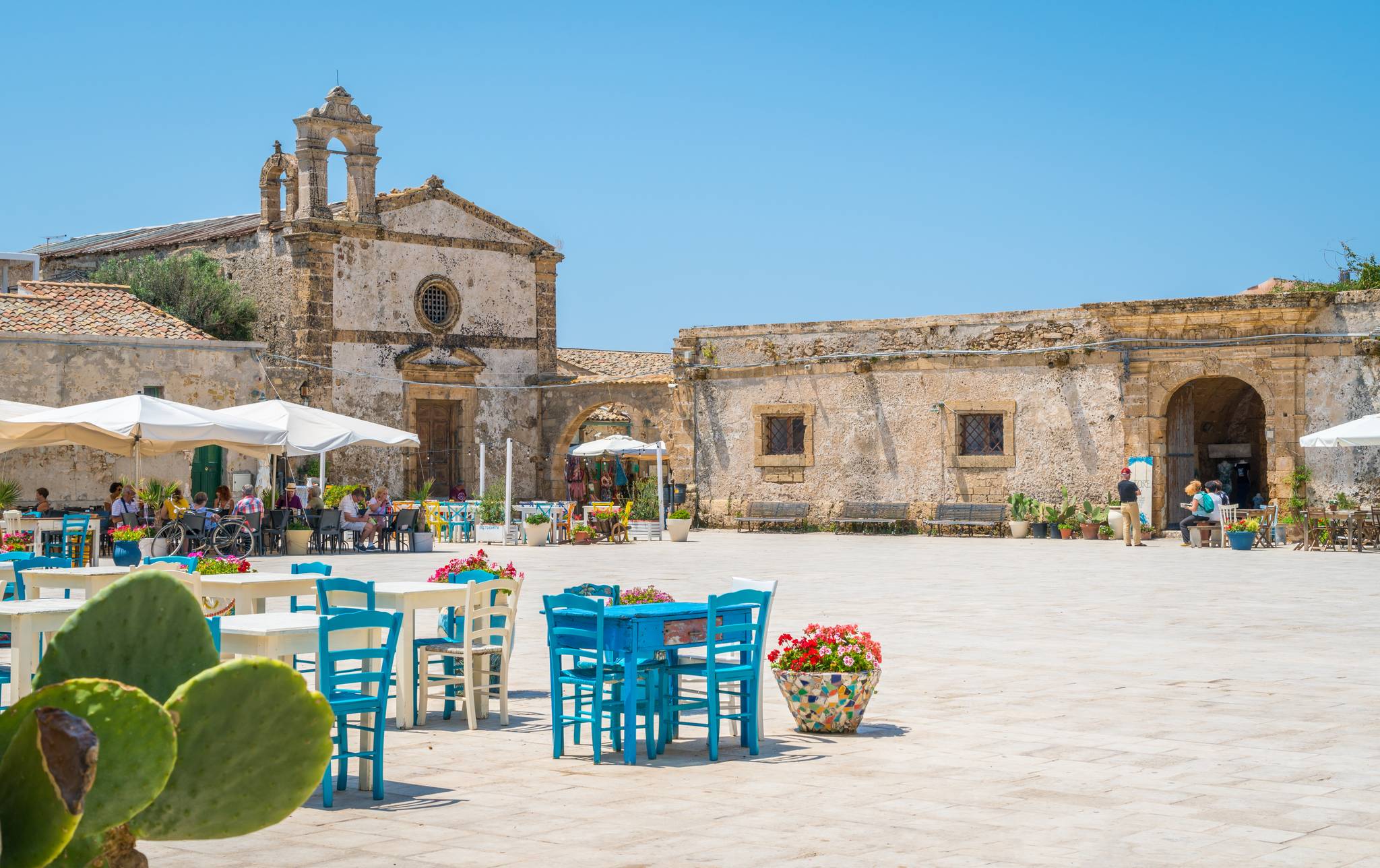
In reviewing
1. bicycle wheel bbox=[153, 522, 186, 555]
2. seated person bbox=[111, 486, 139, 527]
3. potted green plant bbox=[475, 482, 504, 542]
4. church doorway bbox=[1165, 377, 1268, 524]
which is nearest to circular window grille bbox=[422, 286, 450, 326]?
potted green plant bbox=[475, 482, 504, 542]

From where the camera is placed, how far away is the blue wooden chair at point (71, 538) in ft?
Result: 49.6

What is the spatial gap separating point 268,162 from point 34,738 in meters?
31.7

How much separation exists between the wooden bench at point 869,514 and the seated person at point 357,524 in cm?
835

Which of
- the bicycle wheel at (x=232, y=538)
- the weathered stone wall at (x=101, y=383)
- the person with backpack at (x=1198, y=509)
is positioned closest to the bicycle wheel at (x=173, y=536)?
the bicycle wheel at (x=232, y=538)

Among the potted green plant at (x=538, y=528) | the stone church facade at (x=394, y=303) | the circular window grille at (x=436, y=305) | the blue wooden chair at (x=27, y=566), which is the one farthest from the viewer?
the circular window grille at (x=436, y=305)

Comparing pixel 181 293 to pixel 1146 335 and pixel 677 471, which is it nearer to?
pixel 677 471

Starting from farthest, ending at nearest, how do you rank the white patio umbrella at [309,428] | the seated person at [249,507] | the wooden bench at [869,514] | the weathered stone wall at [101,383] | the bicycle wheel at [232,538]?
the wooden bench at [869,514]
the weathered stone wall at [101,383]
the seated person at [249,507]
the white patio umbrella at [309,428]
the bicycle wheel at [232,538]

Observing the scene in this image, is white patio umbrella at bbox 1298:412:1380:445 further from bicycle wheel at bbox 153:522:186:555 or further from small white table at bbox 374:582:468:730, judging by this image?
small white table at bbox 374:582:468:730

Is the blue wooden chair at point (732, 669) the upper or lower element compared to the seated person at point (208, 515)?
lower

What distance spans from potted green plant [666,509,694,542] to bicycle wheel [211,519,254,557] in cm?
736

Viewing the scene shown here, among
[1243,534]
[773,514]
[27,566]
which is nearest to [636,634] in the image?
[27,566]

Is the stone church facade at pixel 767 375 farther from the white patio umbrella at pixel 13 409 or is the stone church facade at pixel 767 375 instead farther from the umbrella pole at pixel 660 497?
the white patio umbrella at pixel 13 409

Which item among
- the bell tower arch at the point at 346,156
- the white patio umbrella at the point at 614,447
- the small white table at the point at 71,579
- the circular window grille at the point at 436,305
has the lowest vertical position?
the small white table at the point at 71,579

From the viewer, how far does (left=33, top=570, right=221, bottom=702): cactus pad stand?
7.22ft
